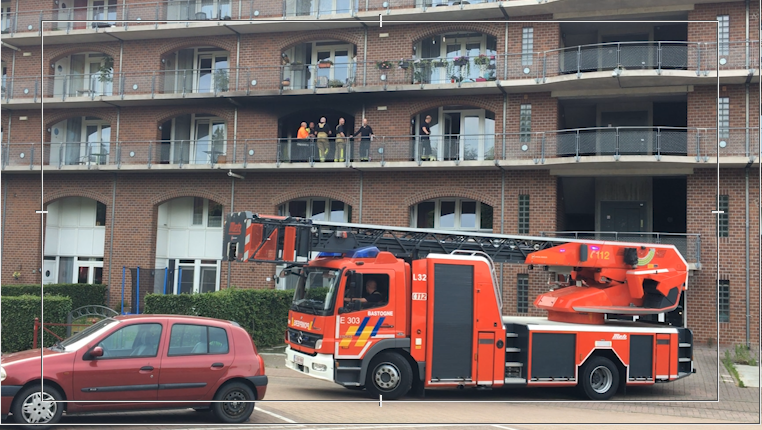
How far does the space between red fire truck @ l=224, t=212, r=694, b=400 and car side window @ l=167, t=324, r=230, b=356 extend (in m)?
2.83

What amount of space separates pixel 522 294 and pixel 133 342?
1688 cm

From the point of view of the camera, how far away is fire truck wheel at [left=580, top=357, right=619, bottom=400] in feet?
45.5

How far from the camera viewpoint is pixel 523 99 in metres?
25.3

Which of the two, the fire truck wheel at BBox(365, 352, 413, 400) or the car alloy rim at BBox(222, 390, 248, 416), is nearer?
the car alloy rim at BBox(222, 390, 248, 416)

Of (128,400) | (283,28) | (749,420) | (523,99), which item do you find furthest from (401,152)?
(128,400)

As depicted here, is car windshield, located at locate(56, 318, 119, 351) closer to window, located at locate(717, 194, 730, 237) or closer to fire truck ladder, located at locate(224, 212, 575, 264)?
fire truck ladder, located at locate(224, 212, 575, 264)

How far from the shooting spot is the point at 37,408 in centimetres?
889

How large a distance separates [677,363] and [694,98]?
40.1 feet

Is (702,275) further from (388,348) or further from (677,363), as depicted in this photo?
(388,348)

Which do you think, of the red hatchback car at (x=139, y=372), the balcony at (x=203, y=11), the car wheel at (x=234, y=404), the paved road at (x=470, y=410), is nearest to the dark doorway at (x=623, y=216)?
the balcony at (x=203, y=11)

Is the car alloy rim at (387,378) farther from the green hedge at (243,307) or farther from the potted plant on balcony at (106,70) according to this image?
the potted plant on balcony at (106,70)

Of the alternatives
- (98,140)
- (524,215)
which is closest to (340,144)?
(524,215)

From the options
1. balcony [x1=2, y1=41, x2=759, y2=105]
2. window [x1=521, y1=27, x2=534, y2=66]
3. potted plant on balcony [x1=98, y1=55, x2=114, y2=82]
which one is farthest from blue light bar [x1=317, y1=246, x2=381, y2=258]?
potted plant on balcony [x1=98, y1=55, x2=114, y2=82]

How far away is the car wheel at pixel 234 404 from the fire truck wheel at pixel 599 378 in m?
6.72
